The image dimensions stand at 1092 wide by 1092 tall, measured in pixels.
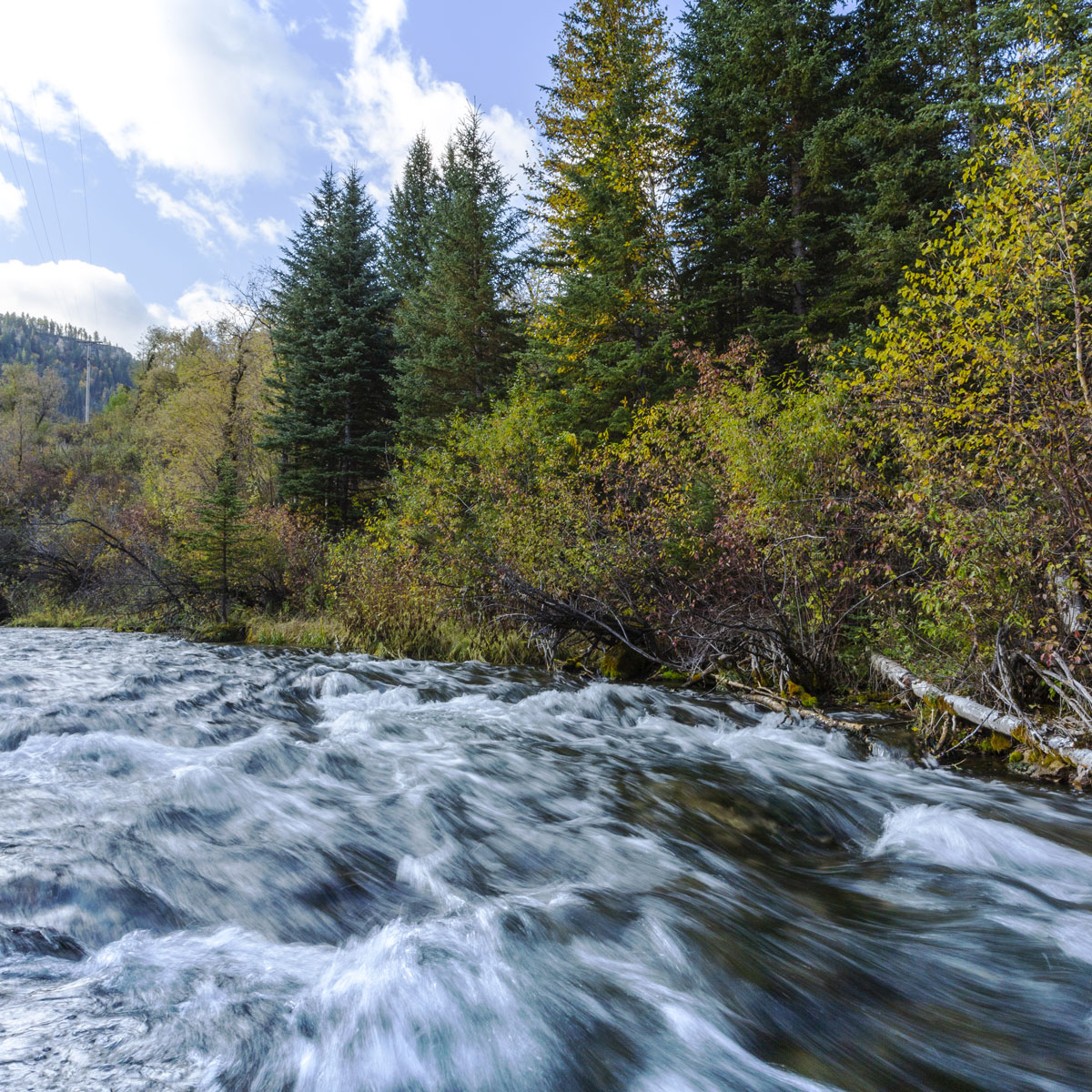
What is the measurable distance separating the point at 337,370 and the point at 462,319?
525cm

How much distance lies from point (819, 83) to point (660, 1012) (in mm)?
18798

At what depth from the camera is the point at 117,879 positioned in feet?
9.93

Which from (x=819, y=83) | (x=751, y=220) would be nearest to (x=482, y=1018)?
(x=751, y=220)

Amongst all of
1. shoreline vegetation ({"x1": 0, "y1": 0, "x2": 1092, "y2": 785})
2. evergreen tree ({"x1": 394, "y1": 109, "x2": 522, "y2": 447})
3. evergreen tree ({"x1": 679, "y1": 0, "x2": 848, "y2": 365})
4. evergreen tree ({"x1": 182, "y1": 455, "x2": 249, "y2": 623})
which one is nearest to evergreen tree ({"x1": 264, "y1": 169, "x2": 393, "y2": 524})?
shoreline vegetation ({"x1": 0, "y1": 0, "x2": 1092, "y2": 785})

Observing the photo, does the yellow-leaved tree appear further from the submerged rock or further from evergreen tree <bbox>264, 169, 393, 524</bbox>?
evergreen tree <bbox>264, 169, 393, 524</bbox>

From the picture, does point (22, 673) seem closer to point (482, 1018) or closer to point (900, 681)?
point (482, 1018)

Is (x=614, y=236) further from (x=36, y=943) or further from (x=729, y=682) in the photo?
(x=36, y=943)

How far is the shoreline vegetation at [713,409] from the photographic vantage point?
212 inches

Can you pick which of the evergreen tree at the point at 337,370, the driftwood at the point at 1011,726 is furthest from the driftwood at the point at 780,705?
the evergreen tree at the point at 337,370

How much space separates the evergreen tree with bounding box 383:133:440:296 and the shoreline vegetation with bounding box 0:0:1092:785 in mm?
862

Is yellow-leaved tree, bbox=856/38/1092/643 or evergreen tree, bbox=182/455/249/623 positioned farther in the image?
evergreen tree, bbox=182/455/249/623

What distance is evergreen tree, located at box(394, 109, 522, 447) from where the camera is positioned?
1855cm

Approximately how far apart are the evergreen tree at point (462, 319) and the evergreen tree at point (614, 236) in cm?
252

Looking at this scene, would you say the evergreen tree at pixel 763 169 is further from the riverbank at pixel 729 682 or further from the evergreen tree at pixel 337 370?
the evergreen tree at pixel 337 370
